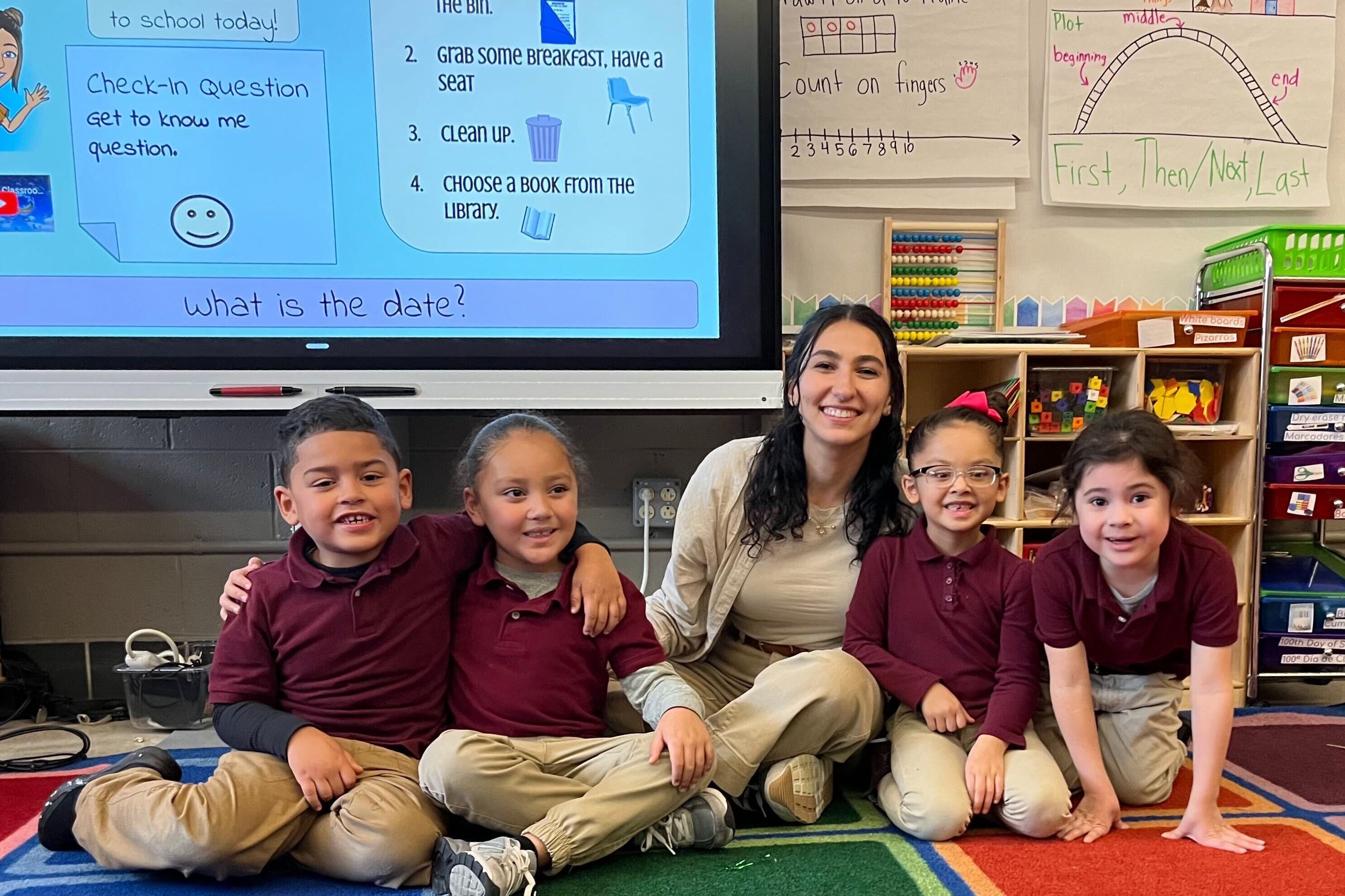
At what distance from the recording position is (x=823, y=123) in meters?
1.87

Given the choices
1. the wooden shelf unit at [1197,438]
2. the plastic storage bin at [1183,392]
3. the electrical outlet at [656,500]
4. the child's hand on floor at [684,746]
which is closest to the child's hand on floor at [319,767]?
the child's hand on floor at [684,746]

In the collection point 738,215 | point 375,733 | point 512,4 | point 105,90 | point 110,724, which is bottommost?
point 110,724

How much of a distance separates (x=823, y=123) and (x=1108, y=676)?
1.36 meters

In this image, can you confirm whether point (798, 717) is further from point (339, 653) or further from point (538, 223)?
point (538, 223)

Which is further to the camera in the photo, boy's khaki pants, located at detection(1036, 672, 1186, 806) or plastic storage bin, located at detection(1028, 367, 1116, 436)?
plastic storage bin, located at detection(1028, 367, 1116, 436)

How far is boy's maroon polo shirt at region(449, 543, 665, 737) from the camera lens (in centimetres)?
106

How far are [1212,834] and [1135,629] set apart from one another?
0.26 meters

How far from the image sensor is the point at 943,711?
3.53ft

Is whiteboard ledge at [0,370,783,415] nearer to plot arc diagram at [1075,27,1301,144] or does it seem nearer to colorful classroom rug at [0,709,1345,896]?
colorful classroom rug at [0,709,1345,896]

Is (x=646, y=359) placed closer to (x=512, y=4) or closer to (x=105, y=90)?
(x=512, y=4)

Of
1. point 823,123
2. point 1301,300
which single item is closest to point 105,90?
point 823,123

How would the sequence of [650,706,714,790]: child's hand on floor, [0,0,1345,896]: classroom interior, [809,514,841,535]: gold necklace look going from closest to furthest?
[650,706,714,790]: child's hand on floor < [809,514,841,535]: gold necklace < [0,0,1345,896]: classroom interior

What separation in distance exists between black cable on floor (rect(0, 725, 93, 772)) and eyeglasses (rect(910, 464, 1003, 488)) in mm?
1579

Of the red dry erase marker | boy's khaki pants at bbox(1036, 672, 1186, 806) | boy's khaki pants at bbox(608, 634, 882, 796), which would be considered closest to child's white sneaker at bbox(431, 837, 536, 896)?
boy's khaki pants at bbox(608, 634, 882, 796)
